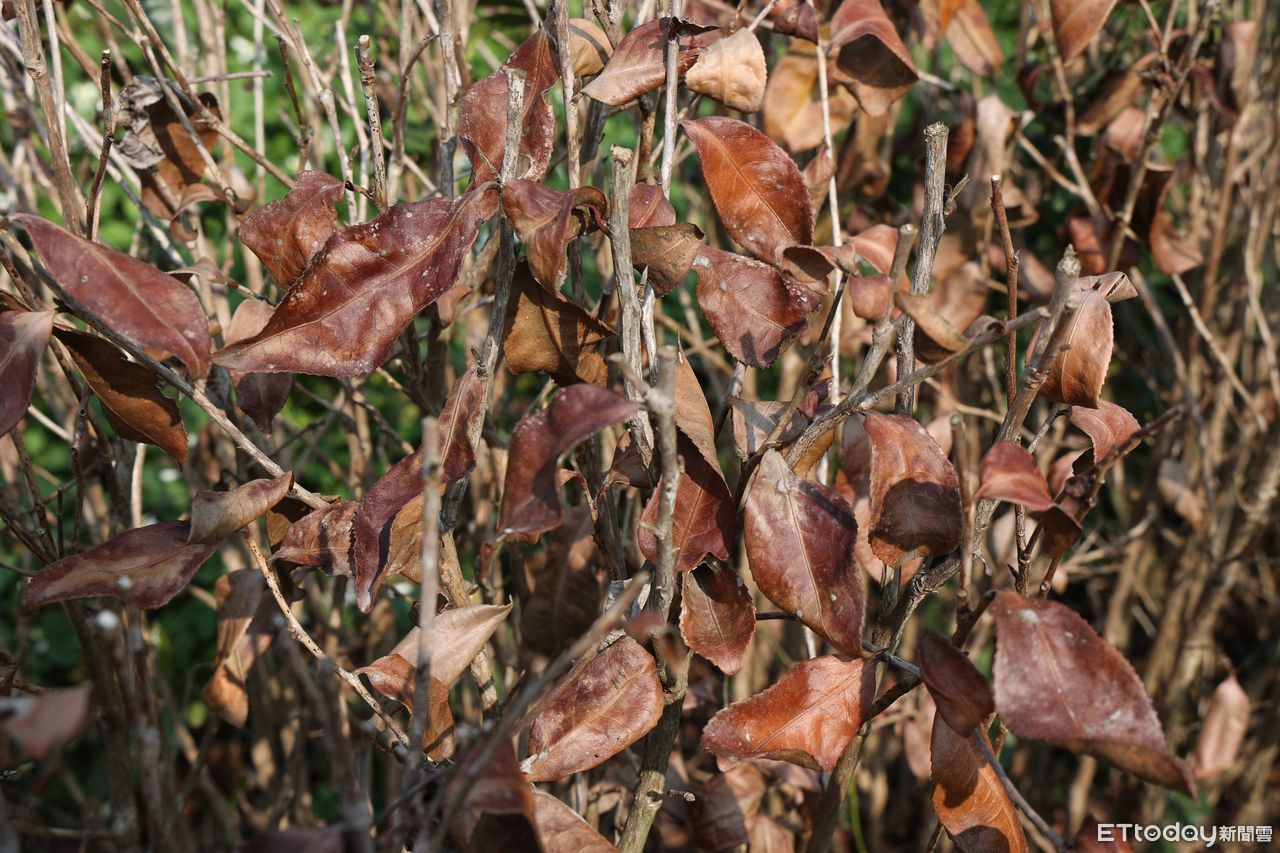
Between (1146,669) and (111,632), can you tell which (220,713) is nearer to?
(111,632)

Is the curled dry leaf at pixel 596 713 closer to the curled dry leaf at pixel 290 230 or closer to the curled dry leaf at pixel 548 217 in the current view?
the curled dry leaf at pixel 548 217

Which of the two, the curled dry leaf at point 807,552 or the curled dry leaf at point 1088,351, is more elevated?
the curled dry leaf at point 1088,351

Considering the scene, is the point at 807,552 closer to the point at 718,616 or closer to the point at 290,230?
the point at 718,616

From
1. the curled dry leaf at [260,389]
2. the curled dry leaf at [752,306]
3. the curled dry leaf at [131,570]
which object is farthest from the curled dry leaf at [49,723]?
the curled dry leaf at [752,306]

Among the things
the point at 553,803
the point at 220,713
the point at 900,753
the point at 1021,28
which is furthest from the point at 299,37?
the point at 900,753

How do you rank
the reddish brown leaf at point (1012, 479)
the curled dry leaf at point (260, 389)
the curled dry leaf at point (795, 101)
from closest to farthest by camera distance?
the reddish brown leaf at point (1012, 479) < the curled dry leaf at point (260, 389) < the curled dry leaf at point (795, 101)

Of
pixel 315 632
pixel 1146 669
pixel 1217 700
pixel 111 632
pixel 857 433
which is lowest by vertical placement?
pixel 1146 669

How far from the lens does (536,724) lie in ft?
2.81

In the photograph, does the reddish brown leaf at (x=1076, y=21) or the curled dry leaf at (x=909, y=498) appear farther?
the reddish brown leaf at (x=1076, y=21)

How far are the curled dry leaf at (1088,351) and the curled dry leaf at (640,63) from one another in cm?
38

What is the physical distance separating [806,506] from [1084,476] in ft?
0.79

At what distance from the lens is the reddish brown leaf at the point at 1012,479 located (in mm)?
708

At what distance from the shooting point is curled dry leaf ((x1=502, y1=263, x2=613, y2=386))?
839 mm

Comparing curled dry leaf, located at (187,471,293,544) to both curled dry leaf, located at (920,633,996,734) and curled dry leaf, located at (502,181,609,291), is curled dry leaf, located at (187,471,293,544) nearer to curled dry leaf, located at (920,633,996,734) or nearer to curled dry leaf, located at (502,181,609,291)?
curled dry leaf, located at (502,181,609,291)
